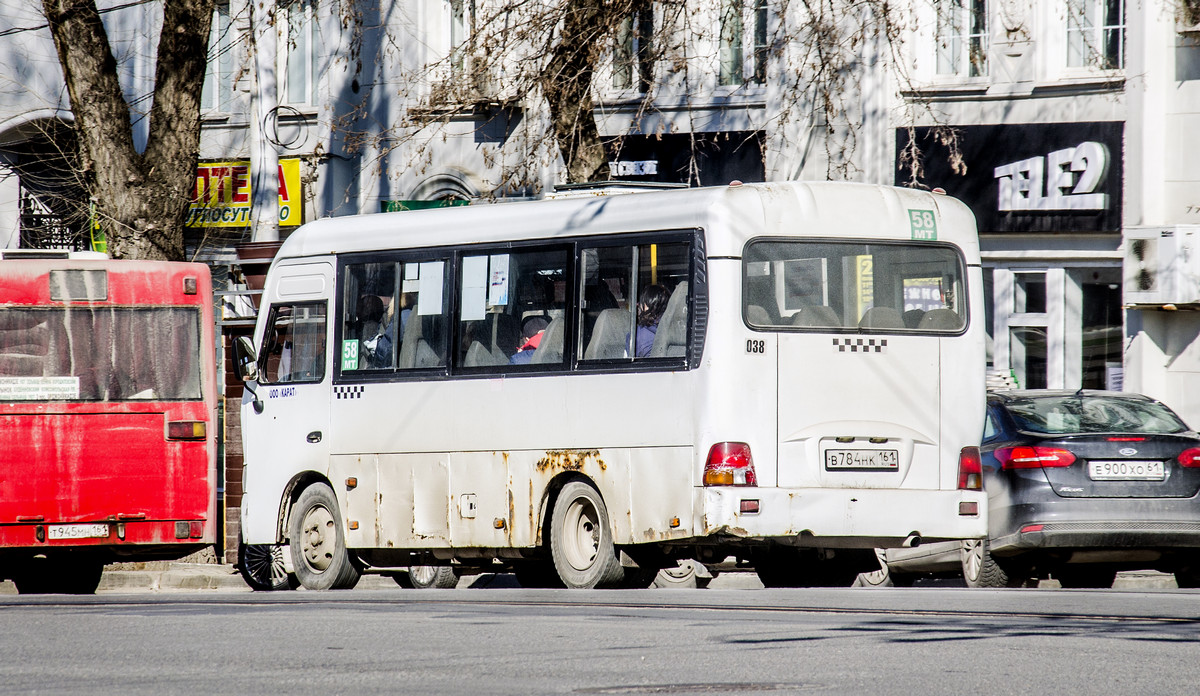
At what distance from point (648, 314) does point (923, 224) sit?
2.06m

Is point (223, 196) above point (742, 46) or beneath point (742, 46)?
beneath

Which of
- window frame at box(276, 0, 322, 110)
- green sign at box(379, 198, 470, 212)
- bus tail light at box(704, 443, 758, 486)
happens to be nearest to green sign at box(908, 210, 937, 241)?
bus tail light at box(704, 443, 758, 486)

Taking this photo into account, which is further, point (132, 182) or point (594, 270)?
point (132, 182)

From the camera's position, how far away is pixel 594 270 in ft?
44.1

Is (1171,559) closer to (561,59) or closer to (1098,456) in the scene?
(1098,456)

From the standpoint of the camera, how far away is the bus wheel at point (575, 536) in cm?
1341

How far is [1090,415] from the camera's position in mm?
14172

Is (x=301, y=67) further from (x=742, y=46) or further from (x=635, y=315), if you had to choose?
(x=635, y=315)

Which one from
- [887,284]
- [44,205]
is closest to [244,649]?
[887,284]

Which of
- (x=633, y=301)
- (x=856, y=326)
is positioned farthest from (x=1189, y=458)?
(x=633, y=301)

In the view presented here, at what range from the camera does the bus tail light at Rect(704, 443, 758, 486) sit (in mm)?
12477

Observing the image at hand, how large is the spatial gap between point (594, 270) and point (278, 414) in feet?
11.5

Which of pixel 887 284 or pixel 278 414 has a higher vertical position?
pixel 887 284

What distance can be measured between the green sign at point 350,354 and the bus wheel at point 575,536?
2.33 meters
